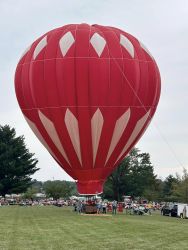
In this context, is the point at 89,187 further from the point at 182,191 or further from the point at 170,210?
the point at 182,191

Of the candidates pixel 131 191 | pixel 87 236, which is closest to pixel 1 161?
pixel 131 191

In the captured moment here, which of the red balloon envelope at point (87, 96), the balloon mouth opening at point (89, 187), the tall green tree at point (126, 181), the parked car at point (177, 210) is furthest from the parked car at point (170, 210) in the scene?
the tall green tree at point (126, 181)

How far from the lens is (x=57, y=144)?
30.2 m

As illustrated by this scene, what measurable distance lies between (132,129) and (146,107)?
1420 millimetres

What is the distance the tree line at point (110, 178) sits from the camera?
226 ft

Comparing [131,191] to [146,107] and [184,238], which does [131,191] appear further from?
[184,238]

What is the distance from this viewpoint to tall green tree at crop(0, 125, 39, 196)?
2699 inches

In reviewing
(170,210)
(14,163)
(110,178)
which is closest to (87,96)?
(170,210)

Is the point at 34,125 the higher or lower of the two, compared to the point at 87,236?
higher

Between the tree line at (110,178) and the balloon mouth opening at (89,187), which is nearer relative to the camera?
the balloon mouth opening at (89,187)

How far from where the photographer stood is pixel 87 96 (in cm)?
2930

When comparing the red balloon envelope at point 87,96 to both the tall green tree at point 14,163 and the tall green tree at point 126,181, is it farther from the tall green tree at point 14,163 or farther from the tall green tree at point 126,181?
the tall green tree at point 126,181

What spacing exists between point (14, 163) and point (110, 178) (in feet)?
58.1

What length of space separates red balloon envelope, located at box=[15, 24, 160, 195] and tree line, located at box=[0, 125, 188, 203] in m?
38.4
